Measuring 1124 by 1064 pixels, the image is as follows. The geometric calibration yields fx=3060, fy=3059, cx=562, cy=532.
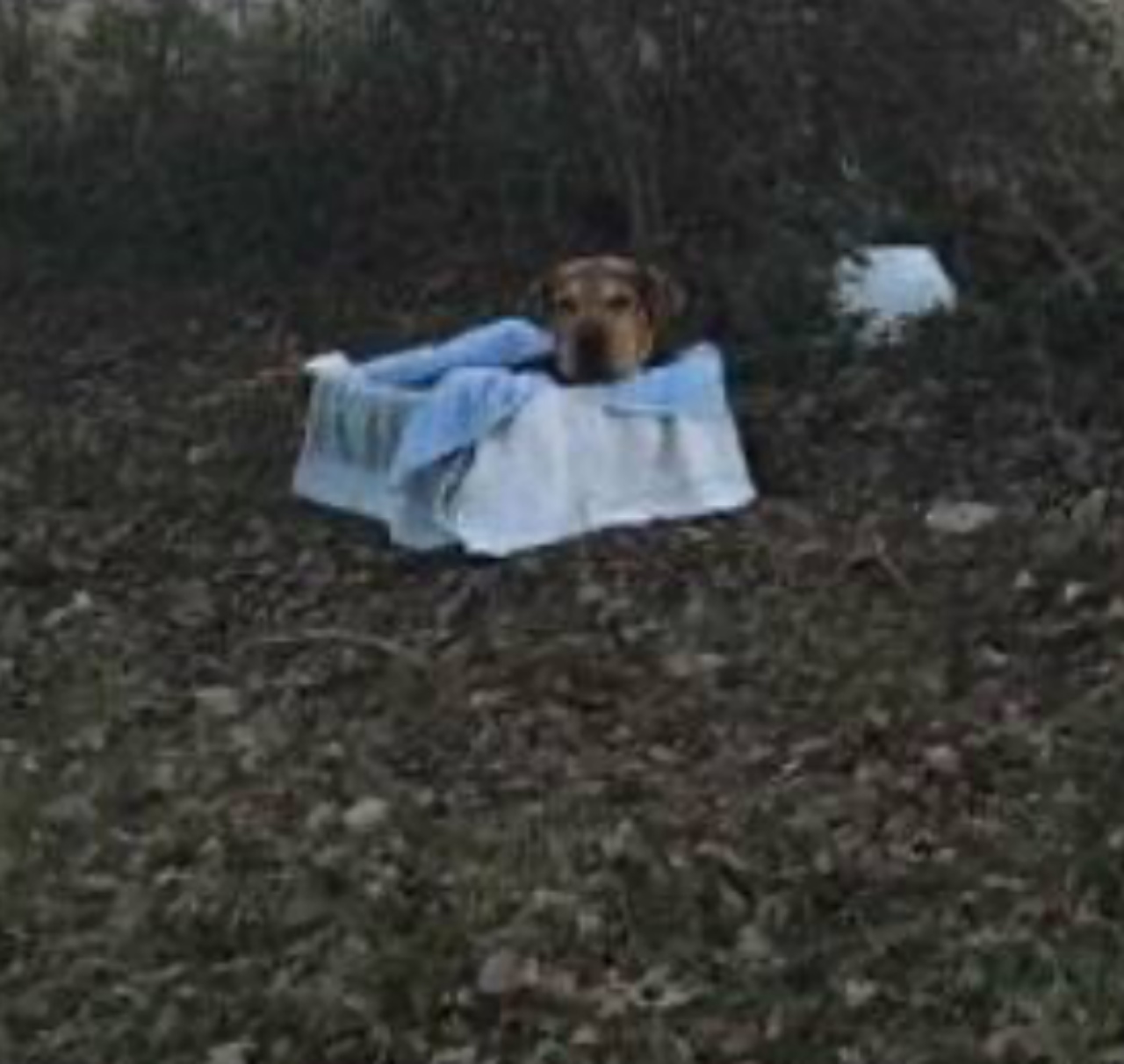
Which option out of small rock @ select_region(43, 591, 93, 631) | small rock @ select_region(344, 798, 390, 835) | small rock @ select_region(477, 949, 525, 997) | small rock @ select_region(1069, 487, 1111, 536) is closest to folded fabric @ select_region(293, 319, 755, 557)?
small rock @ select_region(43, 591, 93, 631)

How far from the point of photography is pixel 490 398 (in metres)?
7.43

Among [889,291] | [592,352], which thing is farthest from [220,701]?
[889,291]

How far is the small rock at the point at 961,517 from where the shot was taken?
6.88 m

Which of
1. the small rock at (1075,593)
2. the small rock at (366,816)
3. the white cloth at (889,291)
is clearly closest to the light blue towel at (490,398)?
the white cloth at (889,291)

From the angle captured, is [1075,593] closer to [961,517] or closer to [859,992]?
[961,517]

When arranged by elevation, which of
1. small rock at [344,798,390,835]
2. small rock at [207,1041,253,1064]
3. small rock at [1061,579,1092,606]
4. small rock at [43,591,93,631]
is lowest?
small rock at [43,591,93,631]

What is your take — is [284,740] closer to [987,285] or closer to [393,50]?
[987,285]

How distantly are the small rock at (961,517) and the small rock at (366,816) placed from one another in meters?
1.68

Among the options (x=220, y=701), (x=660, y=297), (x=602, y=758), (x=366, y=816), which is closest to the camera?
Result: (x=366, y=816)

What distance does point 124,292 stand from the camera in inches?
394

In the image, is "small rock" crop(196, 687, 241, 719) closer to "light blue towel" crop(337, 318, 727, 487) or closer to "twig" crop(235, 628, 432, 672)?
"twig" crop(235, 628, 432, 672)

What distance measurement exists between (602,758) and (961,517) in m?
1.37

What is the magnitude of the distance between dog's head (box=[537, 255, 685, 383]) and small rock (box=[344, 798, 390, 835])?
79.4 inches

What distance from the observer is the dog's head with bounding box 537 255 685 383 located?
300 inches
